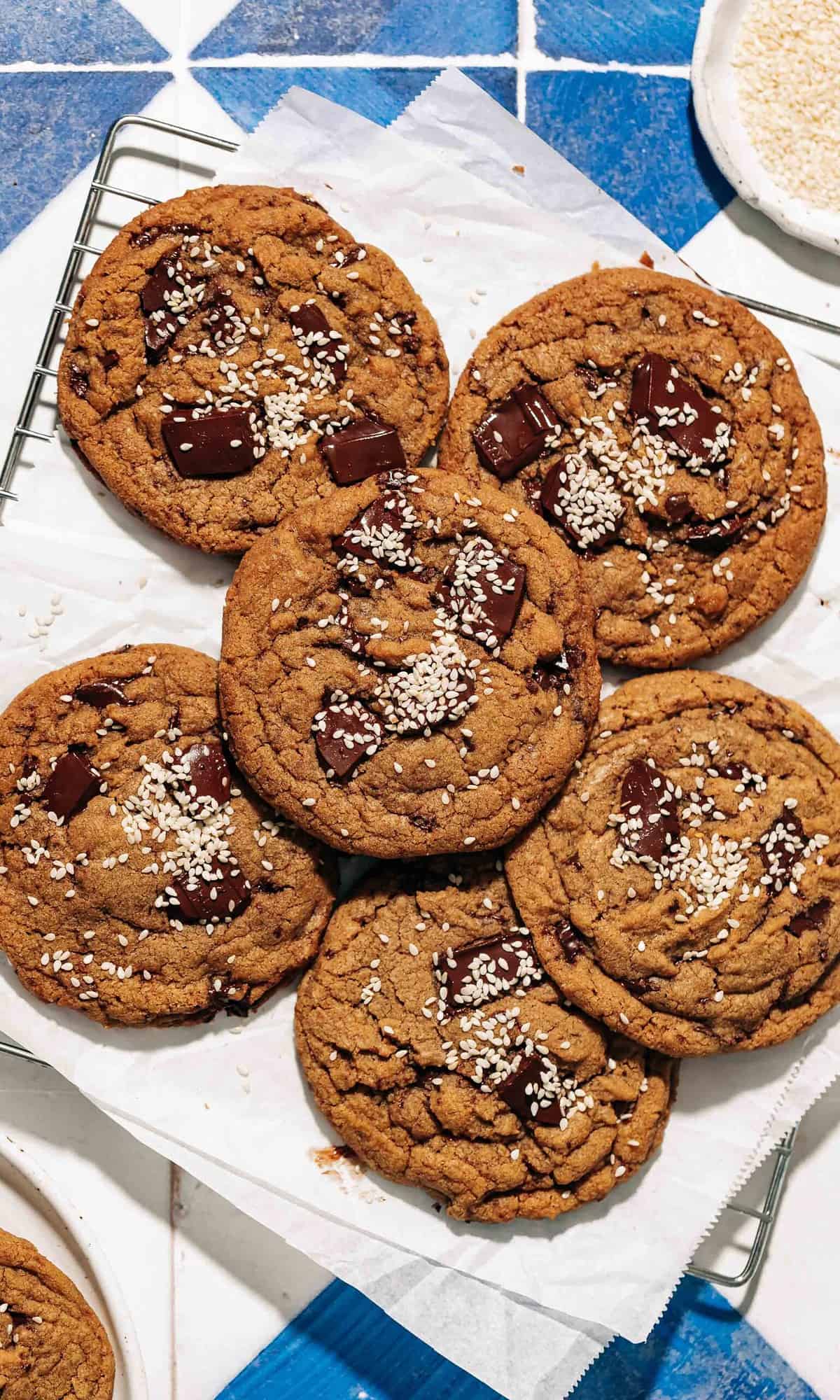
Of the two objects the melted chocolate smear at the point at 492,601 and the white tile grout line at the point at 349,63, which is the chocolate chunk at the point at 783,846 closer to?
the melted chocolate smear at the point at 492,601

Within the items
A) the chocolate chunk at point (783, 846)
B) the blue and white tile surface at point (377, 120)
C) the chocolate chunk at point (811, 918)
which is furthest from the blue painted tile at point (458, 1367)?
the chocolate chunk at point (783, 846)

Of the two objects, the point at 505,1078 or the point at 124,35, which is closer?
the point at 505,1078

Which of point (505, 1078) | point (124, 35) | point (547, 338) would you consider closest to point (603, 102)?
point (547, 338)

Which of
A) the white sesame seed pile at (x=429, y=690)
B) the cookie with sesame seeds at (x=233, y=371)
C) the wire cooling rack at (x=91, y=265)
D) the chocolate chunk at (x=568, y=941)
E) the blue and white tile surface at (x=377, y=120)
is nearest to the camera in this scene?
the white sesame seed pile at (x=429, y=690)

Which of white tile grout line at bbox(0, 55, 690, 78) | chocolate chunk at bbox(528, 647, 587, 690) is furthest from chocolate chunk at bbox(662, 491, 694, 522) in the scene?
white tile grout line at bbox(0, 55, 690, 78)

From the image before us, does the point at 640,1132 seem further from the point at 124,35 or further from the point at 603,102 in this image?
the point at 124,35

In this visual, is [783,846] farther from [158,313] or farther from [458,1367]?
[158,313]

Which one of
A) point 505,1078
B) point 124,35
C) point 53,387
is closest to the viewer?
point 505,1078

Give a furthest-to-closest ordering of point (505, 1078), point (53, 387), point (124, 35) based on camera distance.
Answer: point (124, 35) < point (53, 387) < point (505, 1078)

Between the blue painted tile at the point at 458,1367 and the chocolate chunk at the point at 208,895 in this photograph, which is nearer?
the chocolate chunk at the point at 208,895
